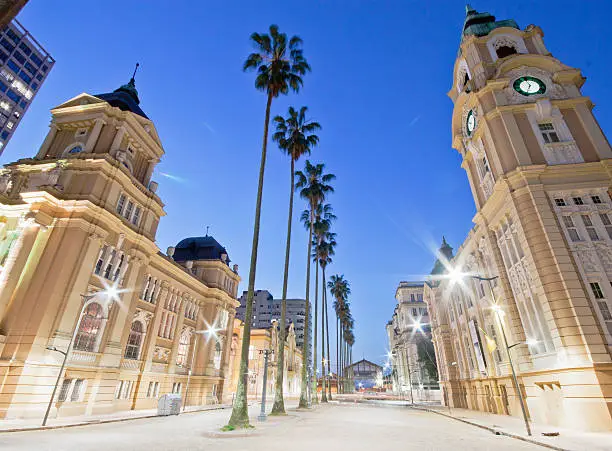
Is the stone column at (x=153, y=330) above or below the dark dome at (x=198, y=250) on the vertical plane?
below

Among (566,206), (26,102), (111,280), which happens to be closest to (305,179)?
(111,280)

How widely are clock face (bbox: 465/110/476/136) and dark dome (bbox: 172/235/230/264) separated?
117 ft

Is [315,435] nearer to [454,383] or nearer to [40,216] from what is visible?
[40,216]

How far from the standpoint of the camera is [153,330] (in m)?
33.0

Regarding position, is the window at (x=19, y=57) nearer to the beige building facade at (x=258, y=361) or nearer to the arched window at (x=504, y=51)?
the beige building facade at (x=258, y=361)

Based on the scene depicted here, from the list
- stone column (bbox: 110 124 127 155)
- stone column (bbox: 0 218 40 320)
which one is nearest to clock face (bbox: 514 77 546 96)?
stone column (bbox: 110 124 127 155)

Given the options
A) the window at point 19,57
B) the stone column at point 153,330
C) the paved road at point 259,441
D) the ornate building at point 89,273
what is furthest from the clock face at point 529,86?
the window at point 19,57

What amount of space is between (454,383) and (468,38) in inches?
1422

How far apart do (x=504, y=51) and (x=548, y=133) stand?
34.4 feet

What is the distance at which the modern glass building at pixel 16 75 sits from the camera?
73062 millimetres

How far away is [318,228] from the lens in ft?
139

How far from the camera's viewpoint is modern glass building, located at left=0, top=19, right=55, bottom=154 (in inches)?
2876

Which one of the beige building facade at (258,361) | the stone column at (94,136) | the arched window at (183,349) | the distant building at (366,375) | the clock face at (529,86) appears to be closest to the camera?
the clock face at (529,86)

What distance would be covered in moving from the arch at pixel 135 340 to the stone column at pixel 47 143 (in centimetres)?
1724
